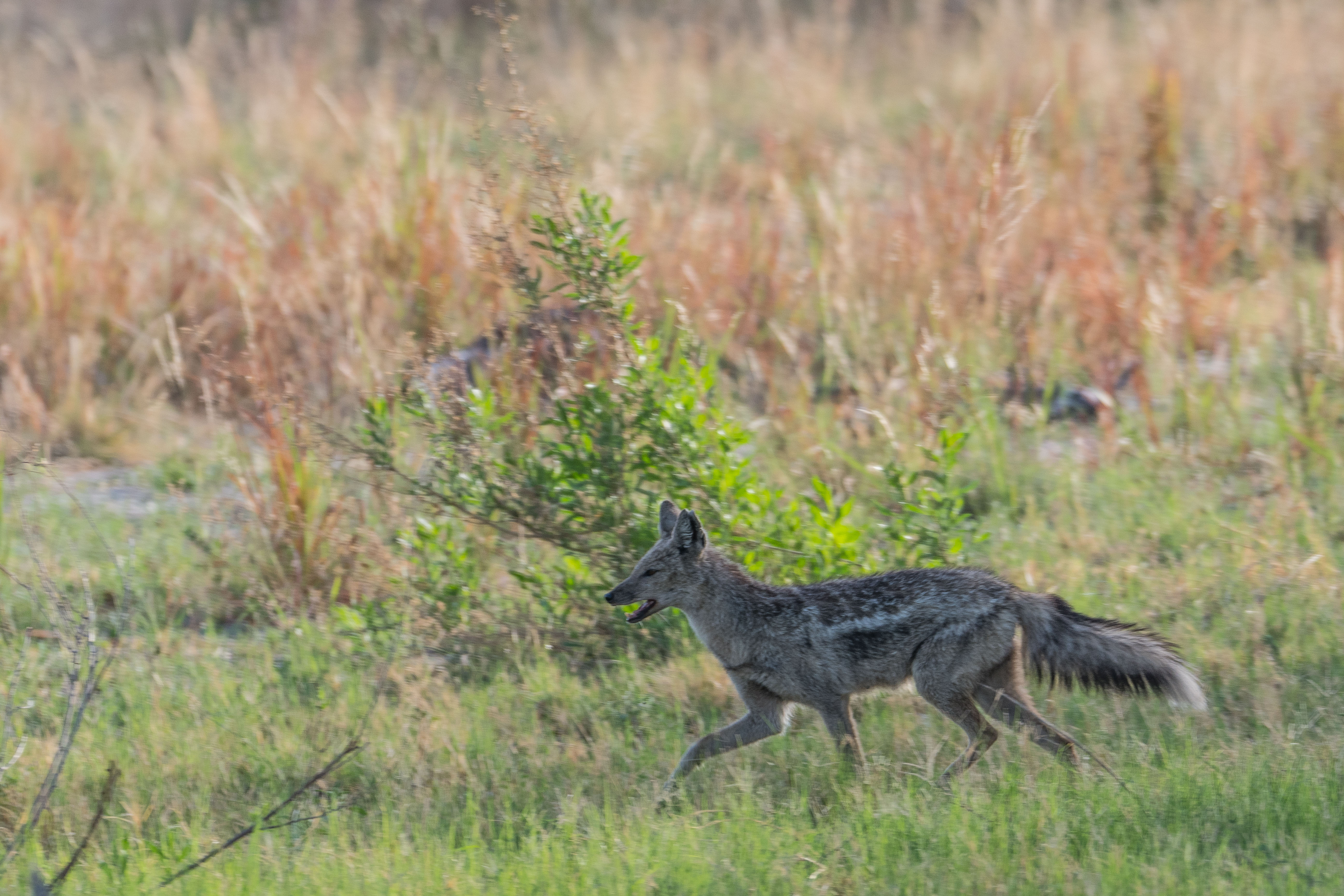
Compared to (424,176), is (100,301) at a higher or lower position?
lower

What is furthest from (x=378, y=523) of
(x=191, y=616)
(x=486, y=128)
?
(x=486, y=128)

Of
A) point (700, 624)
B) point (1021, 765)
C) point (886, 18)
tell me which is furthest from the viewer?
point (886, 18)

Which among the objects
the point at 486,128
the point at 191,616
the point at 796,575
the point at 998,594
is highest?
A: the point at 486,128

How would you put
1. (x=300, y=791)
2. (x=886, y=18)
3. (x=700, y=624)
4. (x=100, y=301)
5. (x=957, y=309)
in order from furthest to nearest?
(x=886, y=18) < (x=100, y=301) < (x=957, y=309) < (x=700, y=624) < (x=300, y=791)

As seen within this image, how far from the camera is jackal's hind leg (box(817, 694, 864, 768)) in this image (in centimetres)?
520

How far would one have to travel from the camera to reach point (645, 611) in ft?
17.8

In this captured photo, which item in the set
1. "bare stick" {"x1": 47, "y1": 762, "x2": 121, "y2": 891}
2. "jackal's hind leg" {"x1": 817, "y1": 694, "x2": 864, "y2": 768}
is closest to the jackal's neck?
"jackal's hind leg" {"x1": 817, "y1": 694, "x2": 864, "y2": 768}

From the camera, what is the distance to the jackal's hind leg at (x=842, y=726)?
5.20 metres

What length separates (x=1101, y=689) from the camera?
199 inches

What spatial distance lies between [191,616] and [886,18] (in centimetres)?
1469

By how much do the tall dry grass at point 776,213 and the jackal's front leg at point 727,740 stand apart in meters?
2.07

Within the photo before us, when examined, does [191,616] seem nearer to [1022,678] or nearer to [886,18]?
[1022,678]

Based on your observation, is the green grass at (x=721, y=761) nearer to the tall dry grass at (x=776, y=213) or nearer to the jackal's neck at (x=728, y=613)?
the jackal's neck at (x=728, y=613)

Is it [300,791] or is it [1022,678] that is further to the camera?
[1022,678]
